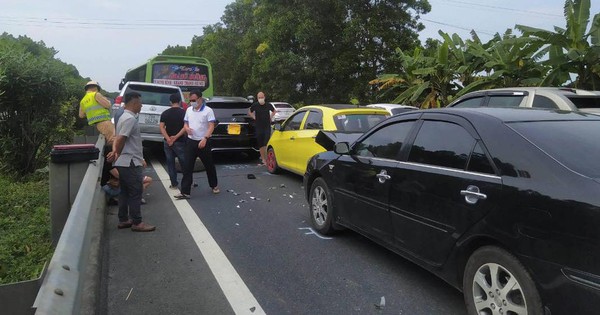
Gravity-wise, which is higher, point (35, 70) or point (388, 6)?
point (388, 6)

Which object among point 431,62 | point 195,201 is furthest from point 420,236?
point 431,62

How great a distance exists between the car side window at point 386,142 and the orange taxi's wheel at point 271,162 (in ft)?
15.3

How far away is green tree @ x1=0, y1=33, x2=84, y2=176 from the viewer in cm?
758

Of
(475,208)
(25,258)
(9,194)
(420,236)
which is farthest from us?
(9,194)

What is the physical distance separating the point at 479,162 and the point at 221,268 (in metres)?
2.57

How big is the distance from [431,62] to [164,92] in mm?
8642

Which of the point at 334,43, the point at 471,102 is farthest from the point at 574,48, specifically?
the point at 334,43

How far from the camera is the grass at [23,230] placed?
4.25 m

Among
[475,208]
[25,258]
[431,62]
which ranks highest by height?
[431,62]

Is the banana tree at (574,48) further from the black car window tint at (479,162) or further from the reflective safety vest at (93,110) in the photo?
the reflective safety vest at (93,110)

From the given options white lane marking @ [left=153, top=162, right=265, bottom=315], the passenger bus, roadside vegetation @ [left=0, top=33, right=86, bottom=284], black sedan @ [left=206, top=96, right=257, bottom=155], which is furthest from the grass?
the passenger bus

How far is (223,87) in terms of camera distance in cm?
4559

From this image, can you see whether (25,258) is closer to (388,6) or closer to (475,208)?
(475,208)

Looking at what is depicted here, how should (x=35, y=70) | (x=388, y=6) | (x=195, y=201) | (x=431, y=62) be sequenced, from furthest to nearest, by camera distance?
(x=388, y=6) < (x=431, y=62) < (x=35, y=70) < (x=195, y=201)
